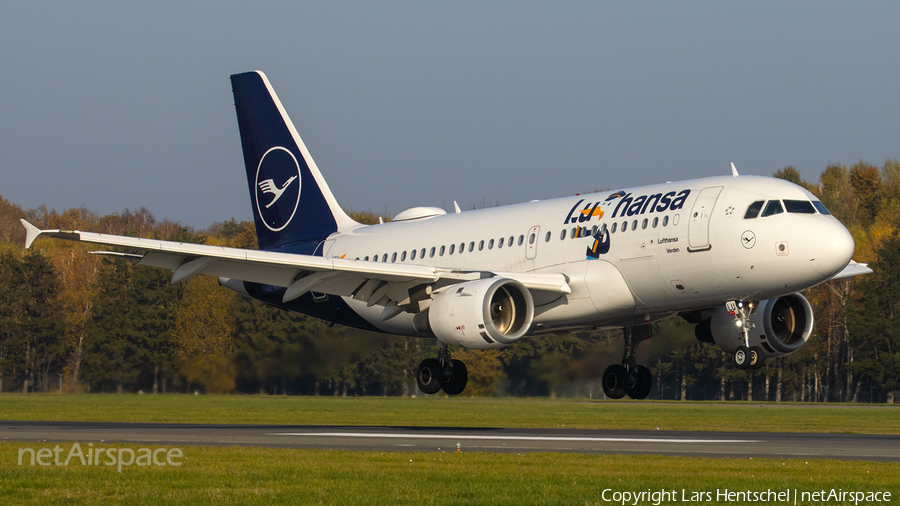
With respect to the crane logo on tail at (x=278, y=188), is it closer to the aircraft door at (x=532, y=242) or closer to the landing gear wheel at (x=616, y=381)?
the aircraft door at (x=532, y=242)

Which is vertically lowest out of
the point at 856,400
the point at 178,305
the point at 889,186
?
the point at 856,400

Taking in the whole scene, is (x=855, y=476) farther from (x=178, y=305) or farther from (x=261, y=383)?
(x=178, y=305)

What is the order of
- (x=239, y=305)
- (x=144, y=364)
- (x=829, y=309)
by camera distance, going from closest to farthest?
(x=144, y=364), (x=239, y=305), (x=829, y=309)

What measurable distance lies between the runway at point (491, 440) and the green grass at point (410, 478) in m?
2.38

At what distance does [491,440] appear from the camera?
88.1ft

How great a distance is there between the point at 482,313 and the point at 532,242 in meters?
3.86

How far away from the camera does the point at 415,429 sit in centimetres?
3328

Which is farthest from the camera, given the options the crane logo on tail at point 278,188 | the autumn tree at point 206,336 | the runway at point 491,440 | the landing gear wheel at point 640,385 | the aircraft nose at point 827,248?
the autumn tree at point 206,336

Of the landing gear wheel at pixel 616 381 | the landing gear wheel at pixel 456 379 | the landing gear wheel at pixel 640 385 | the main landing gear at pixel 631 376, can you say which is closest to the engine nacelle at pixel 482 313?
the landing gear wheel at pixel 456 379

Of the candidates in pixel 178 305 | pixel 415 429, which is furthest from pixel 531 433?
pixel 178 305

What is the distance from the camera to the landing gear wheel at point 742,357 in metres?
29.3

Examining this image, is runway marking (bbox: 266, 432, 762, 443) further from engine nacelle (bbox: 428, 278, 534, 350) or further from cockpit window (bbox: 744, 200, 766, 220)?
cockpit window (bbox: 744, 200, 766, 220)

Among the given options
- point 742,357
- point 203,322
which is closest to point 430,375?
point 742,357

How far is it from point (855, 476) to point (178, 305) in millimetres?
57611
